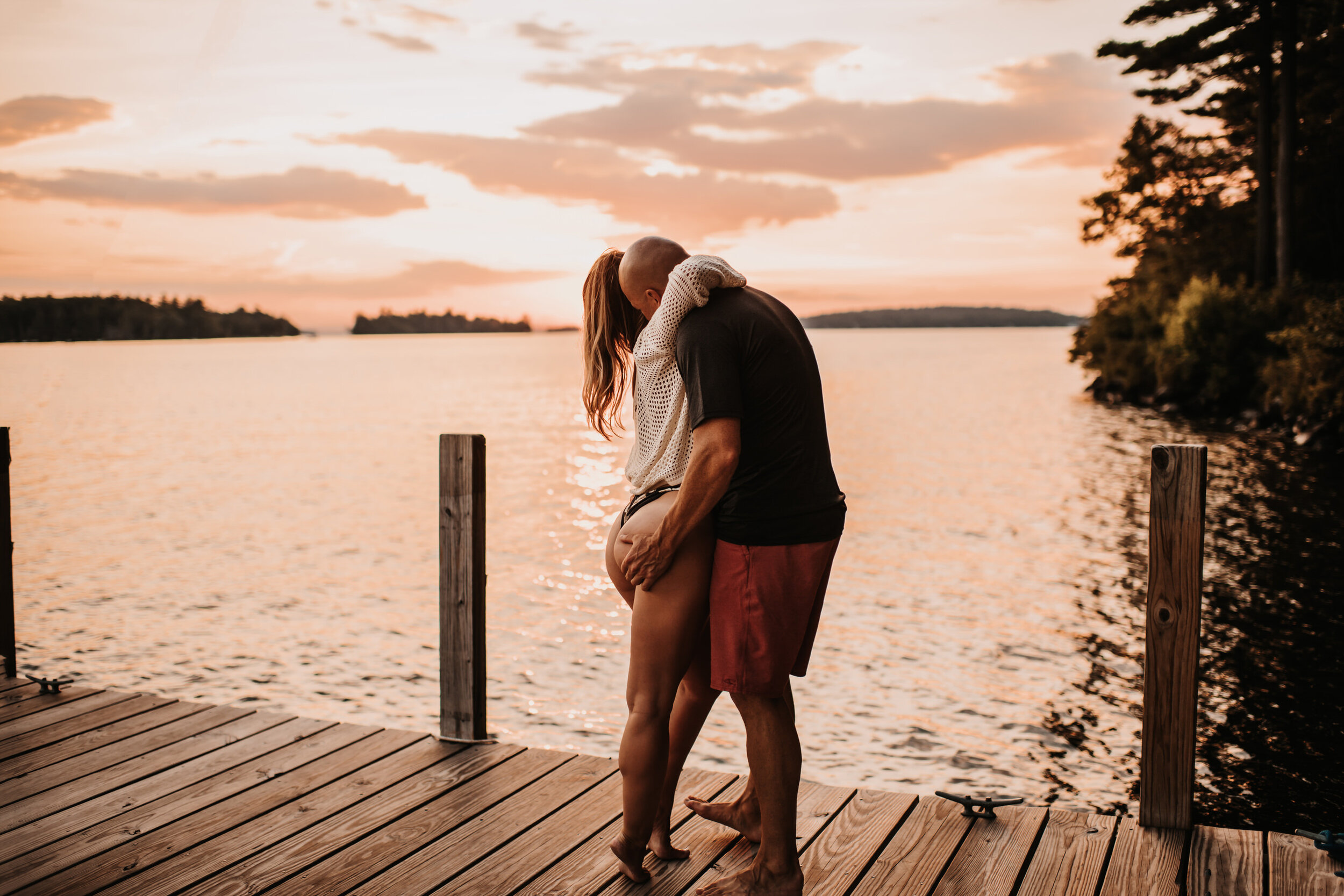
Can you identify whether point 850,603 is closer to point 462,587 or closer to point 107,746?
point 462,587

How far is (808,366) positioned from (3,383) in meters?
5.06

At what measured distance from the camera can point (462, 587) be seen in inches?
166

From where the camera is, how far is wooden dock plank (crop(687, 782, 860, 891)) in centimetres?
317

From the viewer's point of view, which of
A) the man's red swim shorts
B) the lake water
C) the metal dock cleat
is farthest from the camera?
the lake water

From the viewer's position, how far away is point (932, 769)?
712 centimetres

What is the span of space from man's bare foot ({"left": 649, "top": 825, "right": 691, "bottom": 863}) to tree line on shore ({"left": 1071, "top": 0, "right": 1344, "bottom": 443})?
22.8 metres

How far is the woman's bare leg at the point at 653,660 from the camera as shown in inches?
115

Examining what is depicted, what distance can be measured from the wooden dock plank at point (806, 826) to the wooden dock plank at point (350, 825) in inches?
44.9

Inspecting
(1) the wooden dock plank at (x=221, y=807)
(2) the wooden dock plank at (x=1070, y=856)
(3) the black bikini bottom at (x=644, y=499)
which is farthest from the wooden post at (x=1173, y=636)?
(1) the wooden dock plank at (x=221, y=807)

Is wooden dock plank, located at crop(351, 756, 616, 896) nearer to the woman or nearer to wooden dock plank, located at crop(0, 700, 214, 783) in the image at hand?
the woman

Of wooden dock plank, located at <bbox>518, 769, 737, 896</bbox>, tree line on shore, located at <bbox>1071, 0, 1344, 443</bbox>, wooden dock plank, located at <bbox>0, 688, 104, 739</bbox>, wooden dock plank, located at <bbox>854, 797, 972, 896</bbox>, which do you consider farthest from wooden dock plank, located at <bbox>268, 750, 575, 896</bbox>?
tree line on shore, located at <bbox>1071, 0, 1344, 443</bbox>

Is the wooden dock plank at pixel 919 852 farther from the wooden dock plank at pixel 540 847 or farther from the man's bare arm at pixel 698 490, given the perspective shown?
the man's bare arm at pixel 698 490

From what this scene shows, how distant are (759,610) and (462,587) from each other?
5.89ft

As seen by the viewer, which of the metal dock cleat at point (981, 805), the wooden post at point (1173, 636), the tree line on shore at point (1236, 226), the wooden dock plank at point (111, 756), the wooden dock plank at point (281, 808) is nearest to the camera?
the wooden dock plank at point (281, 808)
